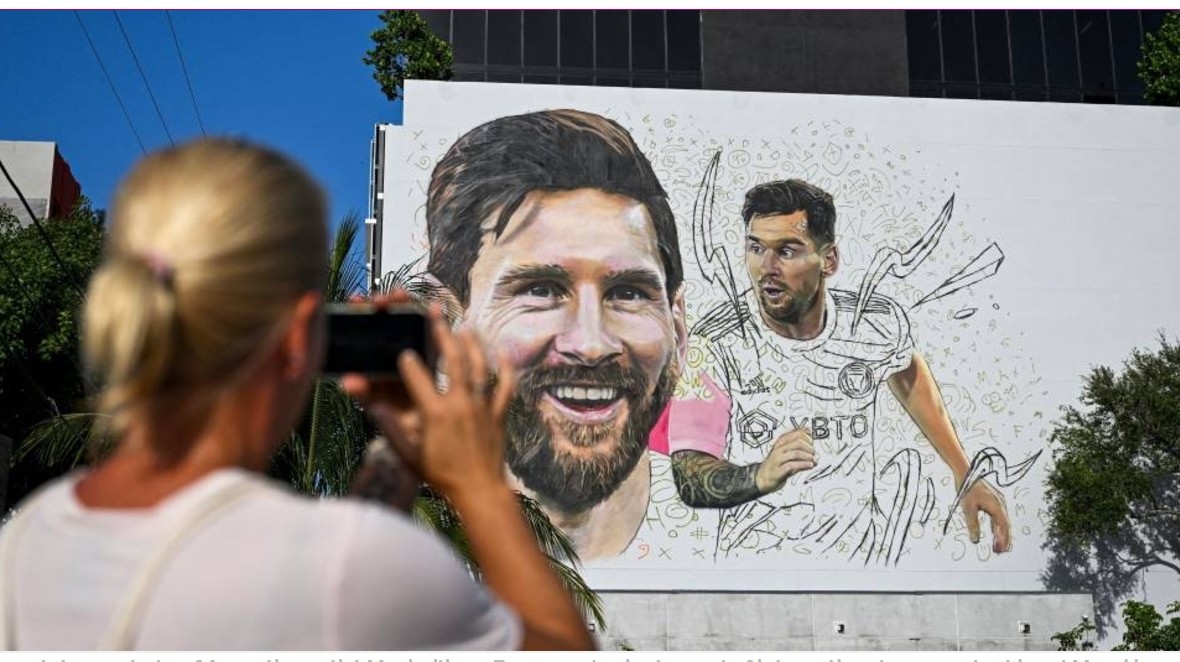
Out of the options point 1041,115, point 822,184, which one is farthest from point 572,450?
point 1041,115

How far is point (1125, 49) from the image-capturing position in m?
29.2

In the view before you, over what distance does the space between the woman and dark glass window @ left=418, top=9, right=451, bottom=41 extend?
27580 mm

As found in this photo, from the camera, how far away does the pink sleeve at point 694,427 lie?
22703 mm

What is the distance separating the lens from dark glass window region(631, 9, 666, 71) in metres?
27.5

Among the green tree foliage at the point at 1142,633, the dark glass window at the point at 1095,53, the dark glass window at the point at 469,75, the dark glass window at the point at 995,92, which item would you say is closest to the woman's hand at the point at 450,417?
the green tree foliage at the point at 1142,633

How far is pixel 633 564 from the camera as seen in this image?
22172mm

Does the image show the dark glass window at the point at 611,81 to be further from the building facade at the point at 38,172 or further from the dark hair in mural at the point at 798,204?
the building facade at the point at 38,172

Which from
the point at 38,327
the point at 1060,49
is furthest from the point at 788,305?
the point at 38,327

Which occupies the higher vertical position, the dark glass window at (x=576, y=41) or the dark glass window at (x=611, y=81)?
the dark glass window at (x=576, y=41)

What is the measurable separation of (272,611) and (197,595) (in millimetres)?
57

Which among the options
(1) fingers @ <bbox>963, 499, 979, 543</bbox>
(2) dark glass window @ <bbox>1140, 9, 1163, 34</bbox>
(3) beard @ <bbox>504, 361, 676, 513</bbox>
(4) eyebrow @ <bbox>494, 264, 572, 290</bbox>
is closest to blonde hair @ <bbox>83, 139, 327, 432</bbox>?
(3) beard @ <bbox>504, 361, 676, 513</bbox>

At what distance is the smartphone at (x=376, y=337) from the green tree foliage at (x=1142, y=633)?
19.2 meters

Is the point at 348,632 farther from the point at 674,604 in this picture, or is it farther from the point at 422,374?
the point at 674,604

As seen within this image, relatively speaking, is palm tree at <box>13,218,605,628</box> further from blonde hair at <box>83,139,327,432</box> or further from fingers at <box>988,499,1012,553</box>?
fingers at <box>988,499,1012,553</box>
